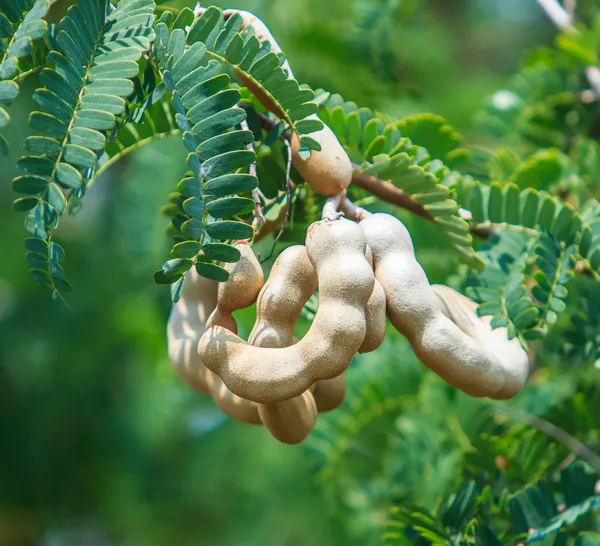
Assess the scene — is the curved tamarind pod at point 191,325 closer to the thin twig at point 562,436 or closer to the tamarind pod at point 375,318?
the tamarind pod at point 375,318

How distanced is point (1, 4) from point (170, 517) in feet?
6.65

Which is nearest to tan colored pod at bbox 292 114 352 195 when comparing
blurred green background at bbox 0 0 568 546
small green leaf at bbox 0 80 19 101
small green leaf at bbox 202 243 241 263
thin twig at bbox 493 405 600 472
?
small green leaf at bbox 202 243 241 263

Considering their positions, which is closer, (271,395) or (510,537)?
(271,395)

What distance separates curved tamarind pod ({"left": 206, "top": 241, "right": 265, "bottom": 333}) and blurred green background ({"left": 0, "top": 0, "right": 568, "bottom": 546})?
66cm

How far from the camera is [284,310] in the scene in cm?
59

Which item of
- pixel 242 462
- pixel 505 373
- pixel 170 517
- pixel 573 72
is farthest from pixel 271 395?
pixel 170 517

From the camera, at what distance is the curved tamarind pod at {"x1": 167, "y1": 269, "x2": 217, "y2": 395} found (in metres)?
0.67

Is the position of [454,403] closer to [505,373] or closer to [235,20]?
[505,373]

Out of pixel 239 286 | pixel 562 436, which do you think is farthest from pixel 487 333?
pixel 562 436

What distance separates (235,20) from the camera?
0.65 m

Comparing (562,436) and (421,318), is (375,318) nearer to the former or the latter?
(421,318)

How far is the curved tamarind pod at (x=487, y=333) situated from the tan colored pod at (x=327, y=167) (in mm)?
113

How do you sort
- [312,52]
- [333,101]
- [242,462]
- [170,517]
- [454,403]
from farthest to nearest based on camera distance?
[170,517]
[242,462]
[312,52]
[454,403]
[333,101]

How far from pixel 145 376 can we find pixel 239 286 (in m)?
1.55
